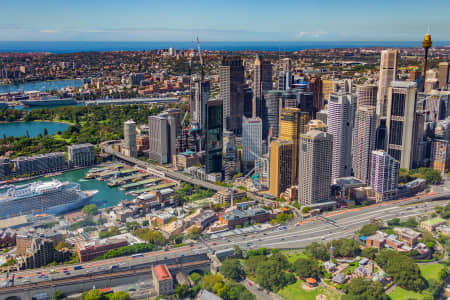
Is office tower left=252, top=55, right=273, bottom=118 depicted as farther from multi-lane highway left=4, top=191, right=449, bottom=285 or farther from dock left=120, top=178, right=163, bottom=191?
multi-lane highway left=4, top=191, right=449, bottom=285

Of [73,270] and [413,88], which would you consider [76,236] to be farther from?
[413,88]

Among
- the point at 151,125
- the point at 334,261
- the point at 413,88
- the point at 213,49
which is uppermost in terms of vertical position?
the point at 213,49

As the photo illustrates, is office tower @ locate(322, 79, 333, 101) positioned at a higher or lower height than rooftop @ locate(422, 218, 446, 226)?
higher

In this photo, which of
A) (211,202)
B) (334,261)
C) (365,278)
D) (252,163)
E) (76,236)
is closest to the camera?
(365,278)

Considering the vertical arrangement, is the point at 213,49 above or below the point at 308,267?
above

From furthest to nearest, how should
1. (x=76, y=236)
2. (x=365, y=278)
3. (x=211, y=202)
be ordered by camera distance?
(x=211, y=202), (x=76, y=236), (x=365, y=278)

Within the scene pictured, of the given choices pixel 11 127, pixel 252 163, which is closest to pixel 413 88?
pixel 252 163

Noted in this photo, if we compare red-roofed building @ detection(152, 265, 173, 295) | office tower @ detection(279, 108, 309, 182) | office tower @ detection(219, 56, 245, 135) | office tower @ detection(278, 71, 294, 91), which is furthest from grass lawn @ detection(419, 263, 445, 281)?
office tower @ detection(278, 71, 294, 91)
